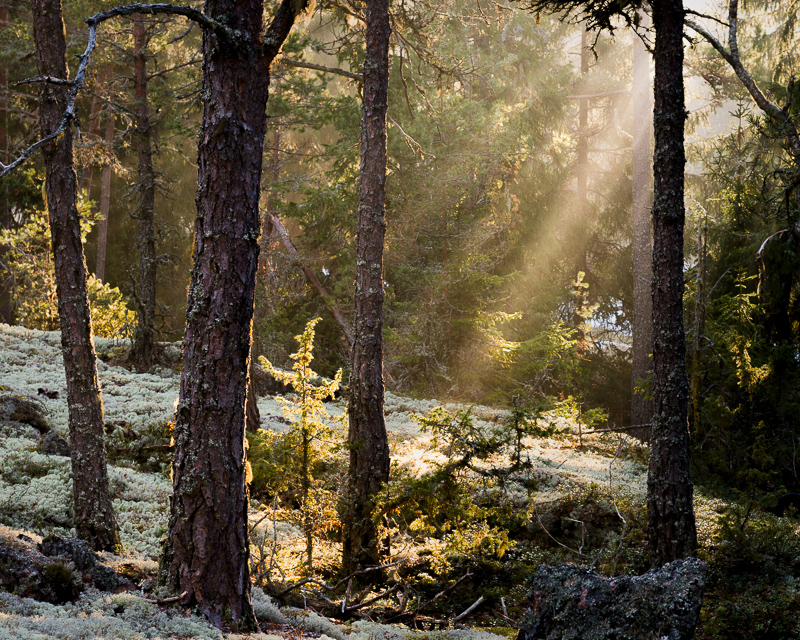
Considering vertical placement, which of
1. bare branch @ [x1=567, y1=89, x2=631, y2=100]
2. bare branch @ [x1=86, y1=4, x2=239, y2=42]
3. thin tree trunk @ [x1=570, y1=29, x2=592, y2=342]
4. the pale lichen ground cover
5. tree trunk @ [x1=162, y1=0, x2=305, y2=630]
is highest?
bare branch @ [x1=567, y1=89, x2=631, y2=100]

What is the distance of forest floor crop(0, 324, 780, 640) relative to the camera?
12.3 feet

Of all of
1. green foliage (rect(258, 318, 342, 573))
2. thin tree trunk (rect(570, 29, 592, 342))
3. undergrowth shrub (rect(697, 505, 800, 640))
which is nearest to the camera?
undergrowth shrub (rect(697, 505, 800, 640))

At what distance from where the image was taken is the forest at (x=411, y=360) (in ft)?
13.3

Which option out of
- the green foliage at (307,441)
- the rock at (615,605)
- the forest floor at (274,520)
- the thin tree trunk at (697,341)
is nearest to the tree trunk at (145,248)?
the forest floor at (274,520)

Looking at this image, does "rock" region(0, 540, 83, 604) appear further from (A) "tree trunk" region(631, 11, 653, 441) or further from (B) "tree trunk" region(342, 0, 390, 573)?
(A) "tree trunk" region(631, 11, 653, 441)

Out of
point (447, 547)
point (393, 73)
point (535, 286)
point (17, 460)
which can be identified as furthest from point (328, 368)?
point (447, 547)

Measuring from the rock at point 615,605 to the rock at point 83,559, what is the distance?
2945 mm

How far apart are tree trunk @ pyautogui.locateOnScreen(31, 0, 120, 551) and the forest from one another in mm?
29

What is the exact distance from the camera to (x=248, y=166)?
13.6ft

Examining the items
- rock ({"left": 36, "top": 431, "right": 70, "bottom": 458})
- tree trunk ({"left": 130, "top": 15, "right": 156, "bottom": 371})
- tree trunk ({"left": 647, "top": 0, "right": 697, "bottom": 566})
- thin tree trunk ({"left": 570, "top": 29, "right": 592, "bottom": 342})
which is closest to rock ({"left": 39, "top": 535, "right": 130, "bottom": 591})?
rock ({"left": 36, "top": 431, "right": 70, "bottom": 458})

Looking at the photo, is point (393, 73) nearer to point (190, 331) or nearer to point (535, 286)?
point (535, 286)

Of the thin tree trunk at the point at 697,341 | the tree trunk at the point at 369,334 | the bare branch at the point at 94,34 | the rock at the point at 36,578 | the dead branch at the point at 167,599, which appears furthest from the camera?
the thin tree trunk at the point at 697,341

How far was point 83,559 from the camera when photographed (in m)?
4.29

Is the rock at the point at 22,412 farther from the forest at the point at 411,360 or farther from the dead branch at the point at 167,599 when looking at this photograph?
the dead branch at the point at 167,599
